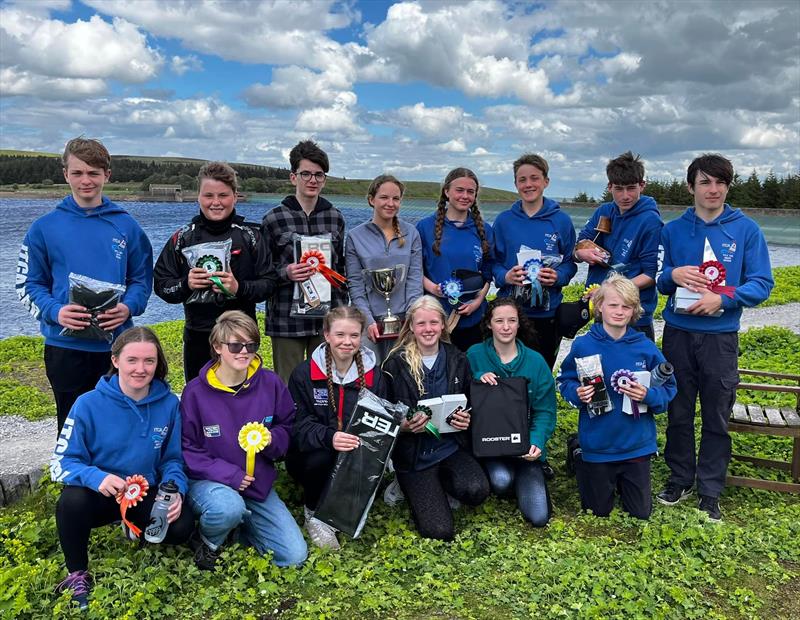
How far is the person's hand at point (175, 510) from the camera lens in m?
4.34

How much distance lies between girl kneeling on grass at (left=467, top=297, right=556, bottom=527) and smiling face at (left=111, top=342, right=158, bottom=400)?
254 centimetres

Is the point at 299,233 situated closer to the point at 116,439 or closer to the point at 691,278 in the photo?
the point at 116,439

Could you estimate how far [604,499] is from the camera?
541cm

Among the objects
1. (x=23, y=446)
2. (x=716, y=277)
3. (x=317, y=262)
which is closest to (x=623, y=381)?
(x=716, y=277)

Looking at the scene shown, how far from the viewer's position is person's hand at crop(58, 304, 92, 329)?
15.8ft

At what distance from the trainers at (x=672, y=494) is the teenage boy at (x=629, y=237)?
4.46 feet

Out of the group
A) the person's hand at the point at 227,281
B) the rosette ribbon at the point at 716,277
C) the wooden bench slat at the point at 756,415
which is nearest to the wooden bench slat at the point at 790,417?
the wooden bench slat at the point at 756,415

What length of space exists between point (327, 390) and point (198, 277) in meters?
1.32

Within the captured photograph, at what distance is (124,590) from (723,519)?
461 centimetres

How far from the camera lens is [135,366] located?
4.42 m

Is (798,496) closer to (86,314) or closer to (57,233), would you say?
(86,314)

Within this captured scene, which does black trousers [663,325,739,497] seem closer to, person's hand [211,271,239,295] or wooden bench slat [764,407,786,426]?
wooden bench slat [764,407,786,426]

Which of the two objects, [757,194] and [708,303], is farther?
[757,194]

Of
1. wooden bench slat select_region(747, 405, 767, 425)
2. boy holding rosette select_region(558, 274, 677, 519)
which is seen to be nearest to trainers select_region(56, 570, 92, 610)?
boy holding rosette select_region(558, 274, 677, 519)
